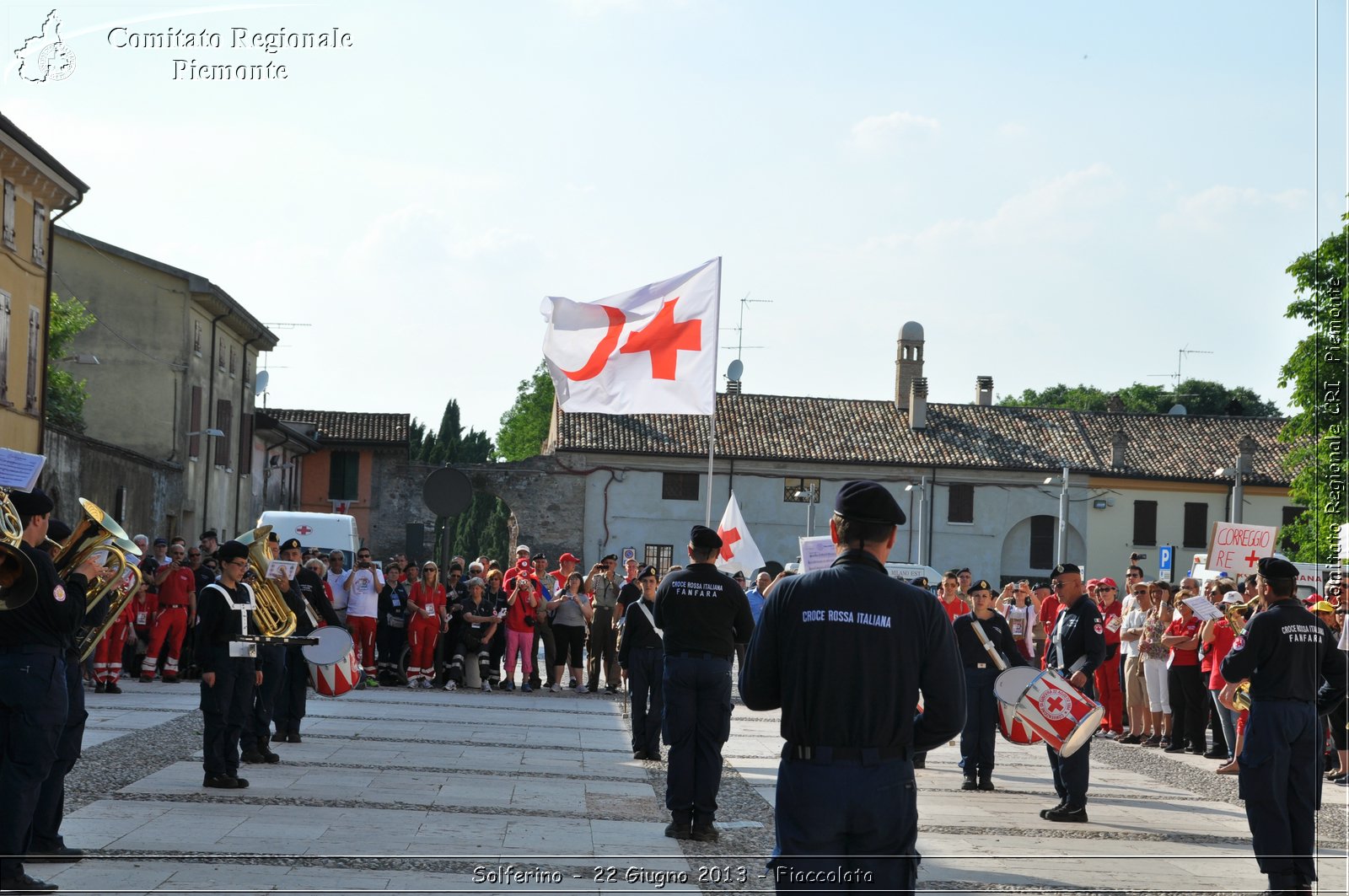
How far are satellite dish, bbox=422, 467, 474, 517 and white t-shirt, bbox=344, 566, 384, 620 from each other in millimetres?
3049

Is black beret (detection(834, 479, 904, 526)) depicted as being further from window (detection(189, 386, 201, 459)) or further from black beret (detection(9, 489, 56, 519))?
window (detection(189, 386, 201, 459))

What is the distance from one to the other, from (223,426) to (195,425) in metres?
3.48

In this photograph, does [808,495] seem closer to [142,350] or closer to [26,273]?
[142,350]

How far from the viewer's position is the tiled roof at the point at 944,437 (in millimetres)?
63938

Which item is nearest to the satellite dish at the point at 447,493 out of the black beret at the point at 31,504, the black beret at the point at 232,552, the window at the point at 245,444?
the black beret at the point at 232,552

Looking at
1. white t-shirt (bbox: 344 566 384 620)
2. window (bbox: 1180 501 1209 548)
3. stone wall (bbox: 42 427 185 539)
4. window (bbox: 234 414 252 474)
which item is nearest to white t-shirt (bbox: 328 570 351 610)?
white t-shirt (bbox: 344 566 384 620)

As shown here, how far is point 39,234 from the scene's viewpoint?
30.9 metres

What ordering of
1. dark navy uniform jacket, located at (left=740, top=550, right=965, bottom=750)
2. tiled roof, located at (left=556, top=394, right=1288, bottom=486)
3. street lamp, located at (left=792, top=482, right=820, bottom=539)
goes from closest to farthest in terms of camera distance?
dark navy uniform jacket, located at (left=740, top=550, right=965, bottom=750) < street lamp, located at (left=792, top=482, right=820, bottom=539) < tiled roof, located at (left=556, top=394, right=1288, bottom=486)

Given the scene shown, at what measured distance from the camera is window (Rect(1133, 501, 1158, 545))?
66.2m

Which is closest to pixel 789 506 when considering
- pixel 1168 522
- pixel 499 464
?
pixel 499 464

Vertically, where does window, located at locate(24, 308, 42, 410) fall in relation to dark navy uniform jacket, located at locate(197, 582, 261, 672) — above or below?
above

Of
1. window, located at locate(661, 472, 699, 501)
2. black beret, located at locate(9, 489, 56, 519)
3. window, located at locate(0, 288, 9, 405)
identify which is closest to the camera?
black beret, located at locate(9, 489, 56, 519)

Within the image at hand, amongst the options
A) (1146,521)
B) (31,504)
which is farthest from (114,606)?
(1146,521)

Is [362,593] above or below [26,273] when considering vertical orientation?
below
